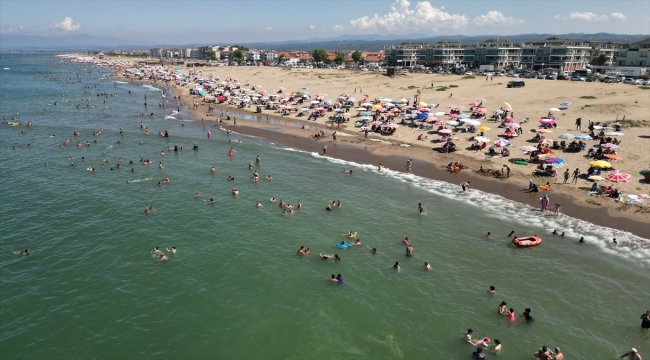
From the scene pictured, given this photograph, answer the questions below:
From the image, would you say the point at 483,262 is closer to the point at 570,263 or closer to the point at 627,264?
the point at 570,263

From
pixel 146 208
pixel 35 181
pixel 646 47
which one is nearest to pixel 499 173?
pixel 146 208

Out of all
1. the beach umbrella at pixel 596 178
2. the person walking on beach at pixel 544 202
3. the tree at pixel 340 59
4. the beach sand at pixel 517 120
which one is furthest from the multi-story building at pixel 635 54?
the person walking on beach at pixel 544 202

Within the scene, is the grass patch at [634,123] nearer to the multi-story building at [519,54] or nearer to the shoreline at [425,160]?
the shoreline at [425,160]

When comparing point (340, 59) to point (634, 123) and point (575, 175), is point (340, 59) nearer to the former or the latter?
point (634, 123)

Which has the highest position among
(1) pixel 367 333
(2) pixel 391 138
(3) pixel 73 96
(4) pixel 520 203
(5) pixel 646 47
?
(5) pixel 646 47

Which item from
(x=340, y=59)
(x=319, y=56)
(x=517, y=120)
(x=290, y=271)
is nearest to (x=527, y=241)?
(x=290, y=271)

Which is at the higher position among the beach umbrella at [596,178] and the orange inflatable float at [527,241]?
the beach umbrella at [596,178]

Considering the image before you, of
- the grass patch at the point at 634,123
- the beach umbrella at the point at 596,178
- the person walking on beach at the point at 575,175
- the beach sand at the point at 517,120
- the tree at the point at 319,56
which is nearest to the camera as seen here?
the beach sand at the point at 517,120
